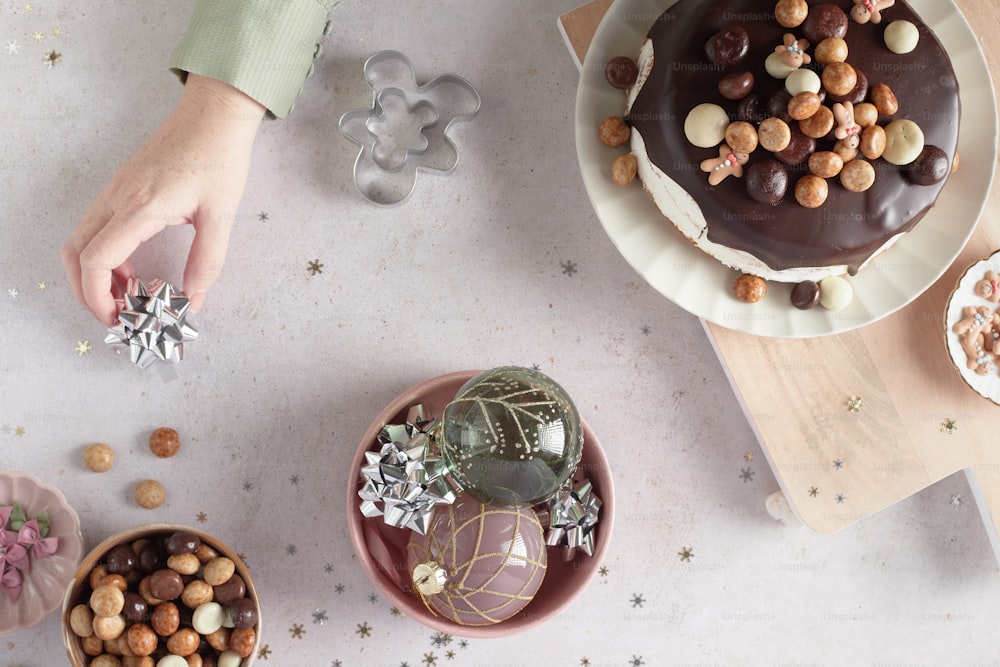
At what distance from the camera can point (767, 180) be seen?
74 centimetres

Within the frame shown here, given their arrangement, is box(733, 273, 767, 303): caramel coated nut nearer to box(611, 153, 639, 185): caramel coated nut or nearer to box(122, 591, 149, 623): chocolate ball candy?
box(611, 153, 639, 185): caramel coated nut

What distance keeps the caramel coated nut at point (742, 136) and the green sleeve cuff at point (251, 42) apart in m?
0.49

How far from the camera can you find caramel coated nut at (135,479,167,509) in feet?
3.28

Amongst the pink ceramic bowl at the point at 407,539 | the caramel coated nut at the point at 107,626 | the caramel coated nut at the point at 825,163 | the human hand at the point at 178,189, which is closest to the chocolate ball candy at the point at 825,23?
the caramel coated nut at the point at 825,163

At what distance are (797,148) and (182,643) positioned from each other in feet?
2.77

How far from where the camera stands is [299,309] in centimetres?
103

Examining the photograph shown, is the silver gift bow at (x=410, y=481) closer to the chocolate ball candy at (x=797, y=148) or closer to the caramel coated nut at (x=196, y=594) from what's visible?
the caramel coated nut at (x=196, y=594)

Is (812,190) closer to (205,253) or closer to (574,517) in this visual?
(574,517)

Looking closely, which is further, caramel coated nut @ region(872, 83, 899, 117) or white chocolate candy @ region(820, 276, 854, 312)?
white chocolate candy @ region(820, 276, 854, 312)

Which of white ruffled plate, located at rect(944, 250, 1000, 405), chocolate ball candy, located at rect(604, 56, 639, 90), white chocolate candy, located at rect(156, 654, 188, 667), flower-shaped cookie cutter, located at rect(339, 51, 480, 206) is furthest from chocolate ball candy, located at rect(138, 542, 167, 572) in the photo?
white ruffled plate, located at rect(944, 250, 1000, 405)

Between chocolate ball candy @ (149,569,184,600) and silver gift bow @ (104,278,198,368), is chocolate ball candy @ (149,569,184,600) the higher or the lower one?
the lower one

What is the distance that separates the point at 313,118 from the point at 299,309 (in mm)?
251

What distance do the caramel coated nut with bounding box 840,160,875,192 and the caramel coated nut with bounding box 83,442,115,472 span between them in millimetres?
914

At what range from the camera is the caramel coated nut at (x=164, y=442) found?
3.28ft
